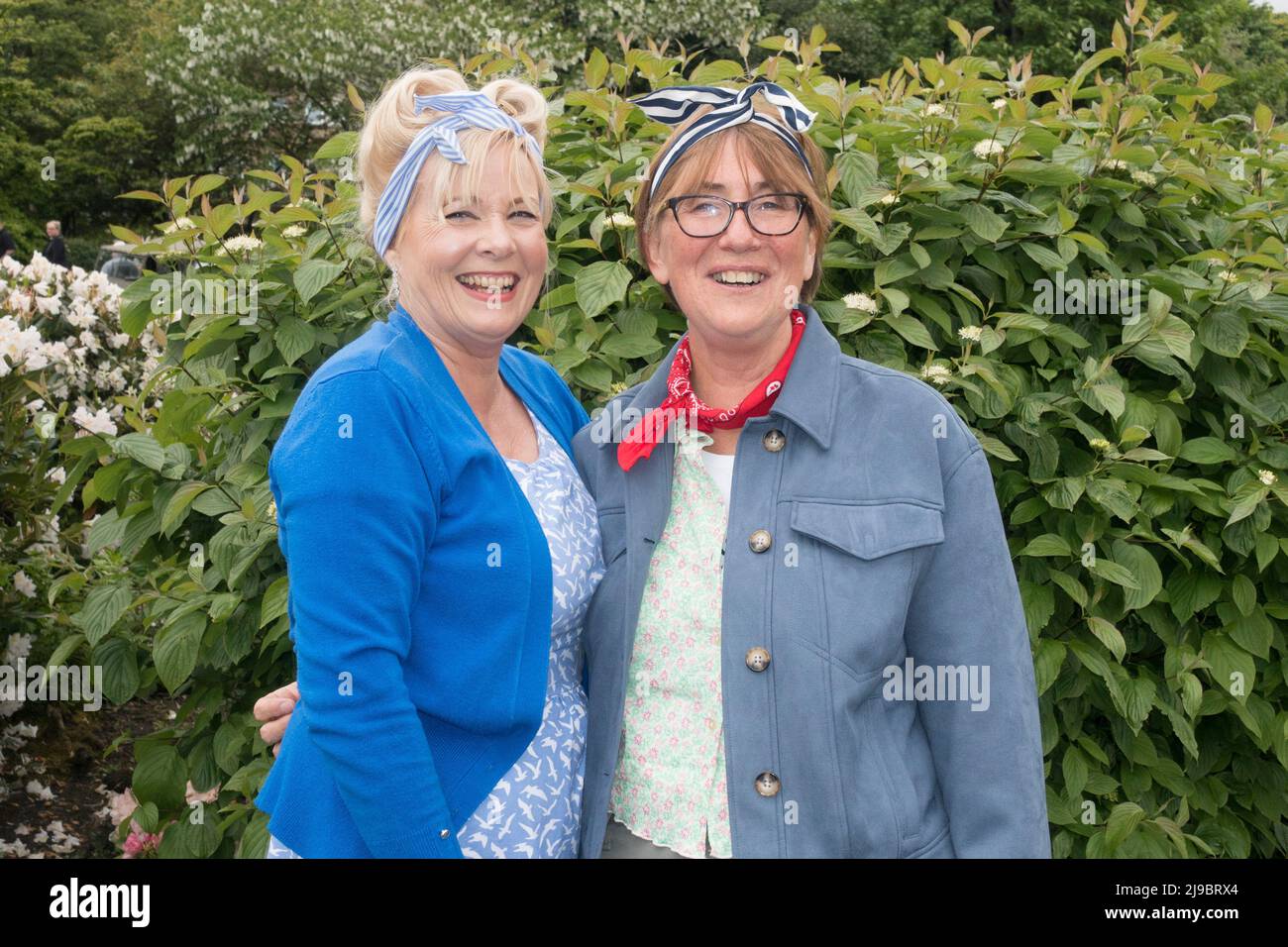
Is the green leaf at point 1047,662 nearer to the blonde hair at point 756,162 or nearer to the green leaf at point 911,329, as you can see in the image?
the green leaf at point 911,329

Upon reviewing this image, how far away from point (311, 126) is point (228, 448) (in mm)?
26274

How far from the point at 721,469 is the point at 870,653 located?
0.48 metres

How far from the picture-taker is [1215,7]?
1103 inches

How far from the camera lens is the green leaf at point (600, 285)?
2.86 m

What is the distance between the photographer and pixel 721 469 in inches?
89.8

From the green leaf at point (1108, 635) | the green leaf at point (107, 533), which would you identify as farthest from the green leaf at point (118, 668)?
the green leaf at point (1108, 635)

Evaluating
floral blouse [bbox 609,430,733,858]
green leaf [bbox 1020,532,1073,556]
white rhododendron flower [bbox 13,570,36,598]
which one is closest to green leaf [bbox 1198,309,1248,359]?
green leaf [bbox 1020,532,1073,556]

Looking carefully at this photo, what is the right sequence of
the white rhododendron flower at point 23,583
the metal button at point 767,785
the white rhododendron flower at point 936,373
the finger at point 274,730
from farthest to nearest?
1. the white rhododendron flower at point 23,583
2. the white rhododendron flower at point 936,373
3. the finger at point 274,730
4. the metal button at point 767,785

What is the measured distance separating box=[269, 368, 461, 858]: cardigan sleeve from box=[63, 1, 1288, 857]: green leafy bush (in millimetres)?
949

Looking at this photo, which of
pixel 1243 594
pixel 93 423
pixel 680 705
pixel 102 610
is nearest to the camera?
pixel 680 705

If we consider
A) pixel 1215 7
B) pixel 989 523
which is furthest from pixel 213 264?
pixel 1215 7

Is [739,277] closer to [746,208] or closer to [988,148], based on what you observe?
[746,208]

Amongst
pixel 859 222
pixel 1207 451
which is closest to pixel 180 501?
pixel 859 222

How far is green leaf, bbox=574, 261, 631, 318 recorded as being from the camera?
9.38ft
